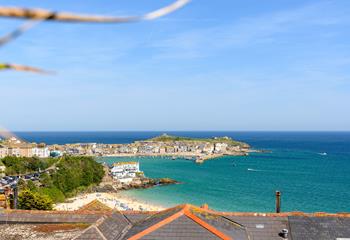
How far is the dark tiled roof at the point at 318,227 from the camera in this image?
1584 cm

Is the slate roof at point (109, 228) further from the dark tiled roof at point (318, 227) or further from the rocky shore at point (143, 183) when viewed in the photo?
the rocky shore at point (143, 183)

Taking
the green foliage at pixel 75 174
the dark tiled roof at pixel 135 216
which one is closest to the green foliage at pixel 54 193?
the green foliage at pixel 75 174

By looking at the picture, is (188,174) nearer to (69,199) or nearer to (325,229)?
(69,199)

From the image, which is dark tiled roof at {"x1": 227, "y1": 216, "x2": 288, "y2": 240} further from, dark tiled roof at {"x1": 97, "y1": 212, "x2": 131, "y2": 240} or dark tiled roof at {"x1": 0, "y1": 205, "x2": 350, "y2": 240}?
dark tiled roof at {"x1": 97, "y1": 212, "x2": 131, "y2": 240}

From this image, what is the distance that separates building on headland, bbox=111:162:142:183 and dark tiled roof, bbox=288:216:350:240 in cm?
5987

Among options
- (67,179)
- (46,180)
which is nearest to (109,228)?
(46,180)

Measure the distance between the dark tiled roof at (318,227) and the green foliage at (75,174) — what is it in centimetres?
4541

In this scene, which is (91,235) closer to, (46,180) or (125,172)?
(46,180)

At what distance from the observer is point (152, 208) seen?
50.3 meters

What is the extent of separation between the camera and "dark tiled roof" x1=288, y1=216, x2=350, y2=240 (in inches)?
623

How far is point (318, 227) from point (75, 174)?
167 feet

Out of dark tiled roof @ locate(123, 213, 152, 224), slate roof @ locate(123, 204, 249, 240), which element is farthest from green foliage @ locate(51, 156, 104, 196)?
A: slate roof @ locate(123, 204, 249, 240)

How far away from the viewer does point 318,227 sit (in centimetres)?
1644

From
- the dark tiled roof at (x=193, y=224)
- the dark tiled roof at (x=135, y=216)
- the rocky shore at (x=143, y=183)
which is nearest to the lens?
the dark tiled roof at (x=193, y=224)
